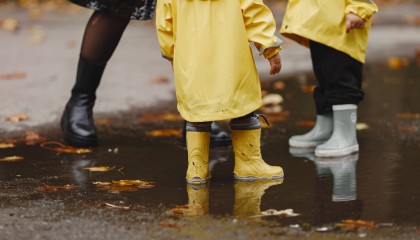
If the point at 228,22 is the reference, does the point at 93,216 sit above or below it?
below

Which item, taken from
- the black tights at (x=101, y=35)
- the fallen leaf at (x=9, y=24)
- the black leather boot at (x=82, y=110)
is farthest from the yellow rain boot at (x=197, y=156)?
the fallen leaf at (x=9, y=24)

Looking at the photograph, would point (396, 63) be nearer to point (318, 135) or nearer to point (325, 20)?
point (318, 135)

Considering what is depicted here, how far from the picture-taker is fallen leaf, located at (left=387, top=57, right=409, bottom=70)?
9.88 meters

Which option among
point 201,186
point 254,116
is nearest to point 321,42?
point 254,116

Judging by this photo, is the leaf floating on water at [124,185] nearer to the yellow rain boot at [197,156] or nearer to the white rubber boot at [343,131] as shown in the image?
the yellow rain boot at [197,156]

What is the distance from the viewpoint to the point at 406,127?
6.55 meters

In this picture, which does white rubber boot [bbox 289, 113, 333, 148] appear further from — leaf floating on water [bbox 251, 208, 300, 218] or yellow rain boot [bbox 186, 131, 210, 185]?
leaf floating on water [bbox 251, 208, 300, 218]

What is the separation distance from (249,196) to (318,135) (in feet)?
5.02

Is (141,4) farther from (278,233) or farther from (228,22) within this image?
(278,233)

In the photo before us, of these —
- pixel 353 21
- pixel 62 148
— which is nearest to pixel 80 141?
Answer: pixel 62 148

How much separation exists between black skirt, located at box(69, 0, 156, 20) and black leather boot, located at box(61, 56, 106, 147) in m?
0.37

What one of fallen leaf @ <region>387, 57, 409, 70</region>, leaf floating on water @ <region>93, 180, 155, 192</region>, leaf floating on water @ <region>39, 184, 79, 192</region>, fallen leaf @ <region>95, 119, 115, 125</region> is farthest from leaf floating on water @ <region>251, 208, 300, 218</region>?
fallen leaf @ <region>387, 57, 409, 70</region>

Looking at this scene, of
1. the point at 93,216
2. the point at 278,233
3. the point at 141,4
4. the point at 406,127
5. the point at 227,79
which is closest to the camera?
the point at 278,233

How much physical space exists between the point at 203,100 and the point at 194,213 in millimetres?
656
